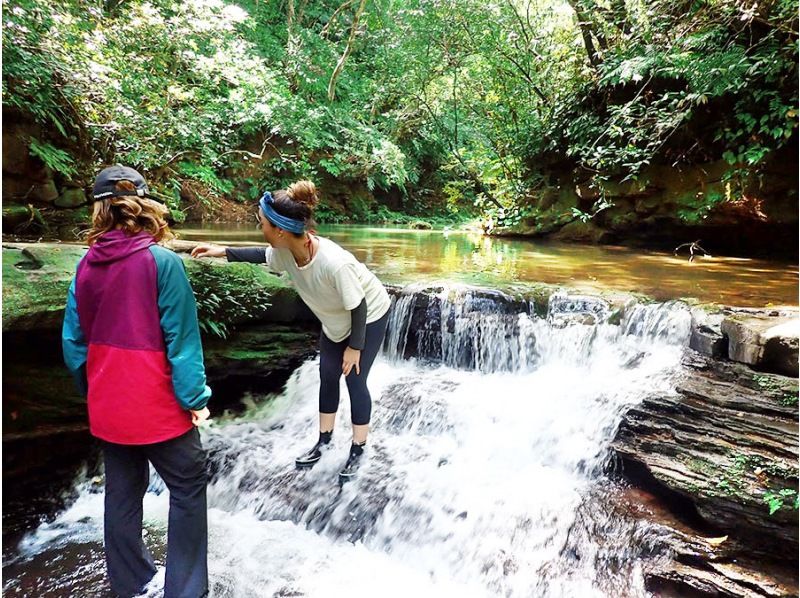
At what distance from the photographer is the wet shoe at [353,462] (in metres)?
3.57

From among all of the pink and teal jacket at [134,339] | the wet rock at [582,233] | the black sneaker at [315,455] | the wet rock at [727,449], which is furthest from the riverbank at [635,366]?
the wet rock at [582,233]

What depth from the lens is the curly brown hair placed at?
201cm

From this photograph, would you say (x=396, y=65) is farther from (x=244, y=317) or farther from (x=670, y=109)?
(x=244, y=317)

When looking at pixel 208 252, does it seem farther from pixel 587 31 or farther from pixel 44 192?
pixel 587 31

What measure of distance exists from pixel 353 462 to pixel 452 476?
73 centimetres

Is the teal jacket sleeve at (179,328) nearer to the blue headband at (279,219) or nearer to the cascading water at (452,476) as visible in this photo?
the blue headband at (279,219)

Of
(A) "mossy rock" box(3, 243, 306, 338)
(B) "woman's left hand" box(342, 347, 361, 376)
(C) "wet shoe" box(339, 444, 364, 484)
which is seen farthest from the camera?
(C) "wet shoe" box(339, 444, 364, 484)

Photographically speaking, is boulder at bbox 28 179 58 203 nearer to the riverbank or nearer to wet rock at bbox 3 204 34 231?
wet rock at bbox 3 204 34 231

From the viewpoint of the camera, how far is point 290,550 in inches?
124

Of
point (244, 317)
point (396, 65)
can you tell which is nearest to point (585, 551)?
point (244, 317)

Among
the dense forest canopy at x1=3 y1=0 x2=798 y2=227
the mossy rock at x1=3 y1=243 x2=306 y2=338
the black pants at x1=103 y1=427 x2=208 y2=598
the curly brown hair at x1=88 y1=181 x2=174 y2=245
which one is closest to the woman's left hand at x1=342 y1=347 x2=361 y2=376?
the black pants at x1=103 y1=427 x2=208 y2=598

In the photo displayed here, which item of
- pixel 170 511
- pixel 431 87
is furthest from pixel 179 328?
pixel 431 87

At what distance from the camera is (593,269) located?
720 centimetres

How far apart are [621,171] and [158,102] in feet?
26.4
